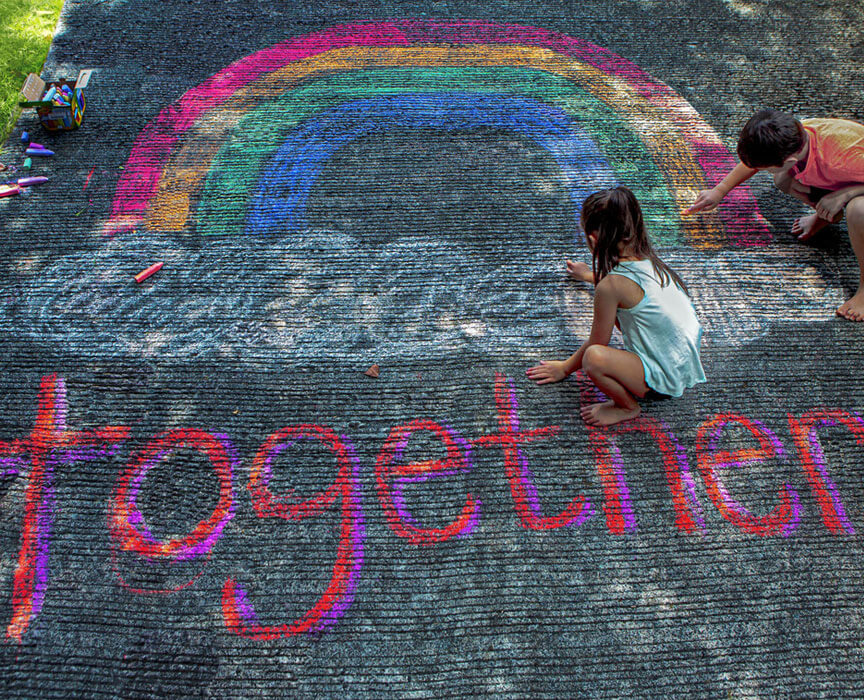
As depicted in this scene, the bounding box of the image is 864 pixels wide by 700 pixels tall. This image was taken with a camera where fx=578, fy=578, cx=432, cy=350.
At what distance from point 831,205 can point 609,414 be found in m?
1.33

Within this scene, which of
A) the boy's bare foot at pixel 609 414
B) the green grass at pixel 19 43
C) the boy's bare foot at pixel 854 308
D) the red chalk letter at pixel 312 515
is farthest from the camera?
the green grass at pixel 19 43

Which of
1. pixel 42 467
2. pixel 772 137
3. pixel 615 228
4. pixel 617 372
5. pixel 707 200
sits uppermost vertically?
pixel 772 137

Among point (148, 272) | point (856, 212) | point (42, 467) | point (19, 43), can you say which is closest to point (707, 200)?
point (856, 212)

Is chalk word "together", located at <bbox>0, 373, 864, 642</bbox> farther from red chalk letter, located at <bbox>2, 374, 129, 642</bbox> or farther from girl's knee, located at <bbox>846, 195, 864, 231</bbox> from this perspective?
girl's knee, located at <bbox>846, 195, 864, 231</bbox>

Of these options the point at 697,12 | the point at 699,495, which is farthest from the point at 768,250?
the point at 697,12

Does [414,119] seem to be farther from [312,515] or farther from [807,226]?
[312,515]

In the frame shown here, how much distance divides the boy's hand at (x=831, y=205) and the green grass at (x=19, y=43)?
153 inches

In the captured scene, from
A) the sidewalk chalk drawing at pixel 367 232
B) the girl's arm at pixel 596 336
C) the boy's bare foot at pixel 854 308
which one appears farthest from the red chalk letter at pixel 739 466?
the boy's bare foot at pixel 854 308

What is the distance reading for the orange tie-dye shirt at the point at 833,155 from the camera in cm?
226

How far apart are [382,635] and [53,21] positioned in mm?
4301

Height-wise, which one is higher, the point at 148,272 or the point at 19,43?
the point at 19,43

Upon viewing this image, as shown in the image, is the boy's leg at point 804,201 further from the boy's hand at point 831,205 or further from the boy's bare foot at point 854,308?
the boy's bare foot at point 854,308

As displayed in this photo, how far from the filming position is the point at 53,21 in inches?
148

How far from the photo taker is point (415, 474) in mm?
1910
